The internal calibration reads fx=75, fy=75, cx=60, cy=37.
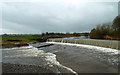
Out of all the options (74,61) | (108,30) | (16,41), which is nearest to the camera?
(74,61)

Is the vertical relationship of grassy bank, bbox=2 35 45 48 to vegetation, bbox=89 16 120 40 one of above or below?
below

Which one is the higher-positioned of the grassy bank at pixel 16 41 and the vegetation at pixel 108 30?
the vegetation at pixel 108 30

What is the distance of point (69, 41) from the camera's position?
27.8 metres

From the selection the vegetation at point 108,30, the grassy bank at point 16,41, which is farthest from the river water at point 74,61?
the vegetation at point 108,30

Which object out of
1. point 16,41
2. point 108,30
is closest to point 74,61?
point 16,41

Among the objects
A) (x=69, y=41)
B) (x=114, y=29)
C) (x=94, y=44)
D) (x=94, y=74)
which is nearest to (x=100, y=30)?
(x=114, y=29)

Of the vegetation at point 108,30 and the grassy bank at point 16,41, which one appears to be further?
the vegetation at point 108,30

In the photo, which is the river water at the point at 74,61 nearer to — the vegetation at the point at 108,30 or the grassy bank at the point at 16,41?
the grassy bank at the point at 16,41

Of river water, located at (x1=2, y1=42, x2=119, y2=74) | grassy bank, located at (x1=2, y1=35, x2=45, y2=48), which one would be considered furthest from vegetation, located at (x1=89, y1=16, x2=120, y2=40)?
grassy bank, located at (x1=2, y1=35, x2=45, y2=48)

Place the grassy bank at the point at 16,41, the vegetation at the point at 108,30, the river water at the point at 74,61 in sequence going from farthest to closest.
A: the vegetation at the point at 108,30
the grassy bank at the point at 16,41
the river water at the point at 74,61

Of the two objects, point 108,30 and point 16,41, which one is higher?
point 108,30

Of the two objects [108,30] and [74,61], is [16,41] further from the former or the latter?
[108,30]

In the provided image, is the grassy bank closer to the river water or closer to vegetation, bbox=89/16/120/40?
the river water

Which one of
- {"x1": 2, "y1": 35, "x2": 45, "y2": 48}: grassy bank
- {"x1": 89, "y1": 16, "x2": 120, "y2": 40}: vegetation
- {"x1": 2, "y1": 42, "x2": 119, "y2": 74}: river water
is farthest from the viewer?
{"x1": 89, "y1": 16, "x2": 120, "y2": 40}: vegetation
